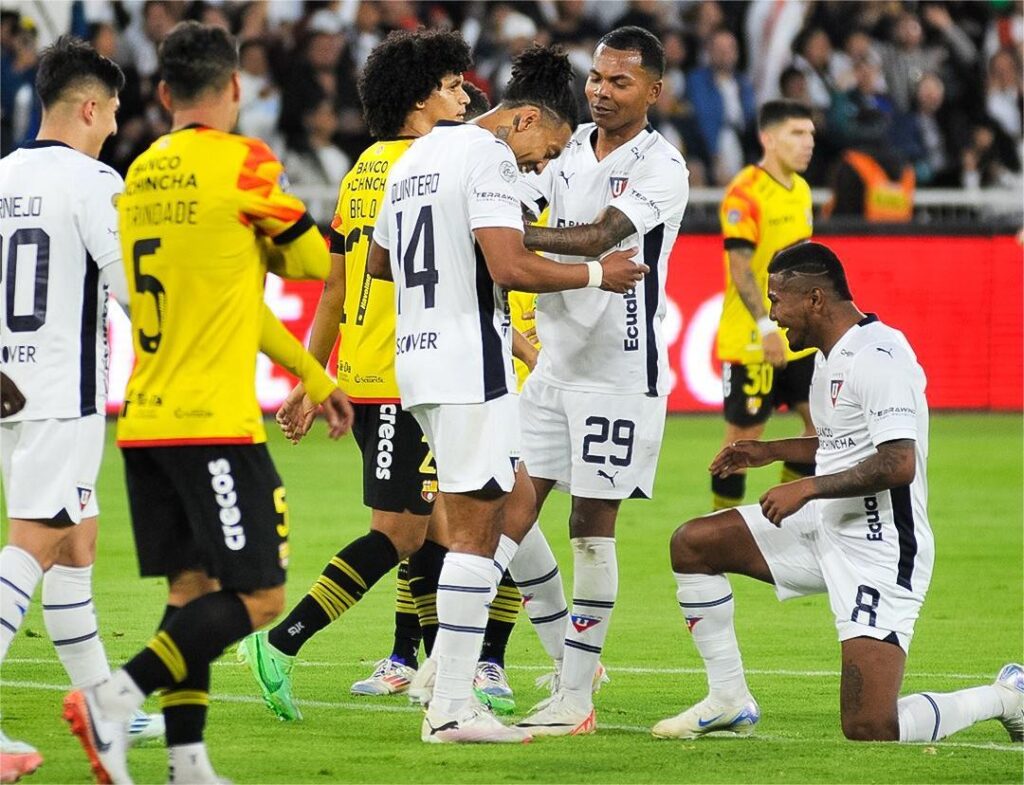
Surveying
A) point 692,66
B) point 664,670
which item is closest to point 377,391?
point 664,670

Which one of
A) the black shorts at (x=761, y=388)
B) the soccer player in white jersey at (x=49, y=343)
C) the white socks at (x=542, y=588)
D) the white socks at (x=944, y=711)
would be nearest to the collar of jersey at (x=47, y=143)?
the soccer player in white jersey at (x=49, y=343)

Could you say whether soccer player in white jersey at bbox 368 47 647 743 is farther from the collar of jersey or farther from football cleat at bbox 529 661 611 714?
the collar of jersey

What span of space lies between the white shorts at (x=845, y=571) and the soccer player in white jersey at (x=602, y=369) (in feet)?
1.71

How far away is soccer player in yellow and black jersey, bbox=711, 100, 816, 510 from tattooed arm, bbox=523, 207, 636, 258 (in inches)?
187

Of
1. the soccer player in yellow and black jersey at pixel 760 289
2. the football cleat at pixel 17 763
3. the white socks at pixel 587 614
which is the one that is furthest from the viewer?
the soccer player in yellow and black jersey at pixel 760 289

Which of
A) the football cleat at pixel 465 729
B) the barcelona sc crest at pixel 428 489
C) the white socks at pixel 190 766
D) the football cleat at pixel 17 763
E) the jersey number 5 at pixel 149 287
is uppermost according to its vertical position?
the jersey number 5 at pixel 149 287

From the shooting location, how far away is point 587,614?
658 cm

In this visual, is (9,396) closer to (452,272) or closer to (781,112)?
(452,272)

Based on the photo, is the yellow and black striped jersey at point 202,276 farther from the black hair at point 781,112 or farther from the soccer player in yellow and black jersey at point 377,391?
the black hair at point 781,112

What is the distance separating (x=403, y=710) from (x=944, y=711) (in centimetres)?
199

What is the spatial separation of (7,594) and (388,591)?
4.06 m

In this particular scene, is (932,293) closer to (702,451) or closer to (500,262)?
(702,451)

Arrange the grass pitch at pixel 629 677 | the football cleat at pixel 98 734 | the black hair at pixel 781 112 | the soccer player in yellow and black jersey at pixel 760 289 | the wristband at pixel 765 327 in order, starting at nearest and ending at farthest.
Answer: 1. the football cleat at pixel 98 734
2. the grass pitch at pixel 629 677
3. the wristband at pixel 765 327
4. the soccer player in yellow and black jersey at pixel 760 289
5. the black hair at pixel 781 112

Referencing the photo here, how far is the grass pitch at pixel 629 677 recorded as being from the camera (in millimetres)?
5758
